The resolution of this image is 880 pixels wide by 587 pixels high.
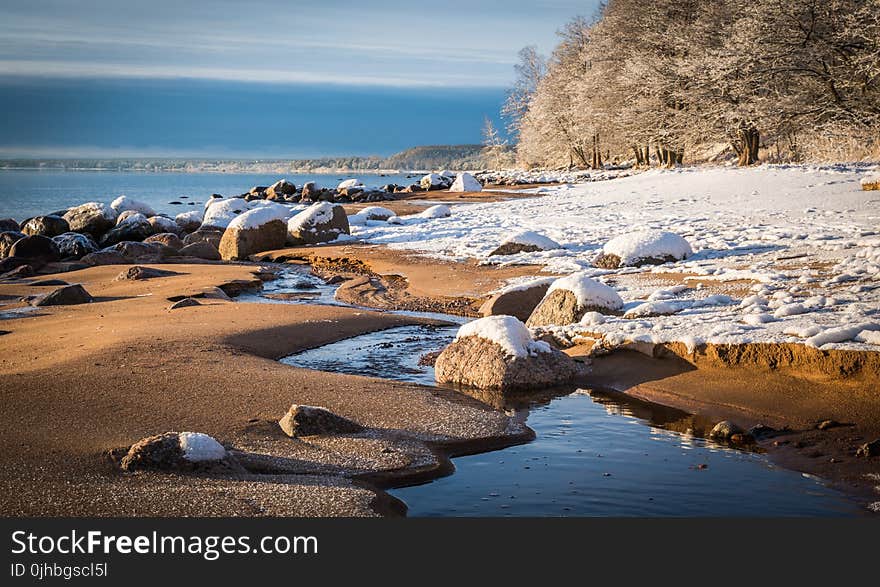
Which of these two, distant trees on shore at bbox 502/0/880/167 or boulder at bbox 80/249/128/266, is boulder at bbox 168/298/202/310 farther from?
distant trees on shore at bbox 502/0/880/167

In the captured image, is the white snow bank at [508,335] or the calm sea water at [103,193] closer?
the white snow bank at [508,335]

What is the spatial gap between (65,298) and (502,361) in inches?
319

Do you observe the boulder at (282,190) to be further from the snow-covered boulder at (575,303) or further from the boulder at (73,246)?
the snow-covered boulder at (575,303)

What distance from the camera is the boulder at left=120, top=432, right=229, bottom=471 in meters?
5.57

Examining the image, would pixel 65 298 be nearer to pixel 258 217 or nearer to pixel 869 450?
pixel 258 217

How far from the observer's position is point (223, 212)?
28.0 metres

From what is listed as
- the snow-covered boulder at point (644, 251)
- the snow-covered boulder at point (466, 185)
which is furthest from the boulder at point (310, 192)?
the snow-covered boulder at point (644, 251)

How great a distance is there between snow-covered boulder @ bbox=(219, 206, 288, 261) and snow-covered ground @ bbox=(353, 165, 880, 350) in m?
2.24

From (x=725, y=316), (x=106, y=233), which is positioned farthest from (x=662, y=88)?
(x=725, y=316)

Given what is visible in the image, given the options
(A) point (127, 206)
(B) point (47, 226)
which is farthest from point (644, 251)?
(A) point (127, 206)

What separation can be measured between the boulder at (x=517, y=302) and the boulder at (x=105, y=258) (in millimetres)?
12156

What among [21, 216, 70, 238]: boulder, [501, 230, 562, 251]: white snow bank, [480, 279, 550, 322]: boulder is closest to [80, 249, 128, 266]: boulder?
[21, 216, 70, 238]: boulder

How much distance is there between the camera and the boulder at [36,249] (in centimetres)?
2072

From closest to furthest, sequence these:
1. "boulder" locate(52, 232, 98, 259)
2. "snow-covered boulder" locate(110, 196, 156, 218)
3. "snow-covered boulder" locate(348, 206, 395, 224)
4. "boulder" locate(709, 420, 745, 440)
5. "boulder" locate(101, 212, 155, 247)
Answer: "boulder" locate(709, 420, 745, 440)
"boulder" locate(52, 232, 98, 259)
"boulder" locate(101, 212, 155, 247)
"snow-covered boulder" locate(348, 206, 395, 224)
"snow-covered boulder" locate(110, 196, 156, 218)
